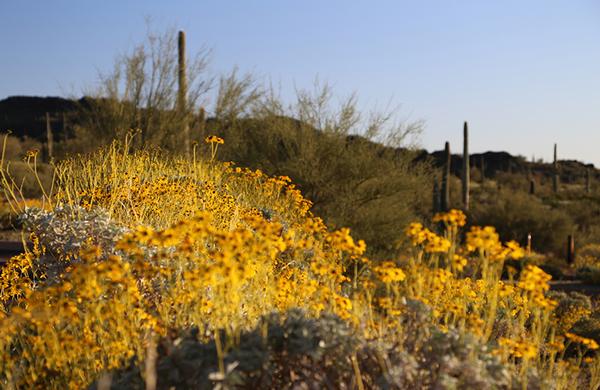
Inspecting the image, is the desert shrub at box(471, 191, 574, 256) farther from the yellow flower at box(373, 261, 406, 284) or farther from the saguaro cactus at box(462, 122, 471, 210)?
the yellow flower at box(373, 261, 406, 284)

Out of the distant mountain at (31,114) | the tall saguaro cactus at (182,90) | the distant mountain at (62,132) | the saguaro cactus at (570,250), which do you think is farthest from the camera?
the distant mountain at (31,114)

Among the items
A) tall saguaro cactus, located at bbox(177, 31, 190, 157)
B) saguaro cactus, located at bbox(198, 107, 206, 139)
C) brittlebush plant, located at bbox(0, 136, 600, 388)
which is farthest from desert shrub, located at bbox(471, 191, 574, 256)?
brittlebush plant, located at bbox(0, 136, 600, 388)

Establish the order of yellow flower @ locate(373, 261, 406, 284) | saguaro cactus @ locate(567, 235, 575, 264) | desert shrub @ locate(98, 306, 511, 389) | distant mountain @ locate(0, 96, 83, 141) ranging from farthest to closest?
distant mountain @ locate(0, 96, 83, 141) < saguaro cactus @ locate(567, 235, 575, 264) < yellow flower @ locate(373, 261, 406, 284) < desert shrub @ locate(98, 306, 511, 389)

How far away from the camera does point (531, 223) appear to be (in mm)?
23844

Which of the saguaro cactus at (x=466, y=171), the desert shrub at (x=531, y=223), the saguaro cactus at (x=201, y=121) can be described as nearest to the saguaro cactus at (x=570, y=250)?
the desert shrub at (x=531, y=223)

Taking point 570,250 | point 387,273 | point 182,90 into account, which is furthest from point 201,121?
point 387,273

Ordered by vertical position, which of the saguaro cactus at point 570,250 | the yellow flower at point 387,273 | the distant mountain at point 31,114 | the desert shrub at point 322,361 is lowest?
the saguaro cactus at point 570,250

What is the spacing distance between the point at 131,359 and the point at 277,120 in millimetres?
13483

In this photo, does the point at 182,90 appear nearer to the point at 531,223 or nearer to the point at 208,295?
the point at 531,223

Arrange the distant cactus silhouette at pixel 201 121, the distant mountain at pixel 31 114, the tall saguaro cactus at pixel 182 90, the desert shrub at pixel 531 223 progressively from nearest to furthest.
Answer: the tall saguaro cactus at pixel 182 90
the distant cactus silhouette at pixel 201 121
the desert shrub at pixel 531 223
the distant mountain at pixel 31 114

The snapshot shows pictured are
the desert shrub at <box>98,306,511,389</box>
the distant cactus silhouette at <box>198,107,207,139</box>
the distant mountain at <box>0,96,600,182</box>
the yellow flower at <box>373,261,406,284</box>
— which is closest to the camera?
the desert shrub at <box>98,306,511,389</box>

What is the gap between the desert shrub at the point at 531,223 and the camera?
23406 mm

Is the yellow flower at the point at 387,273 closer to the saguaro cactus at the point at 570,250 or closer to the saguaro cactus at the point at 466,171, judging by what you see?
the saguaro cactus at the point at 570,250

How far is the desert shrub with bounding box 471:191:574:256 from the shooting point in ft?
76.8
